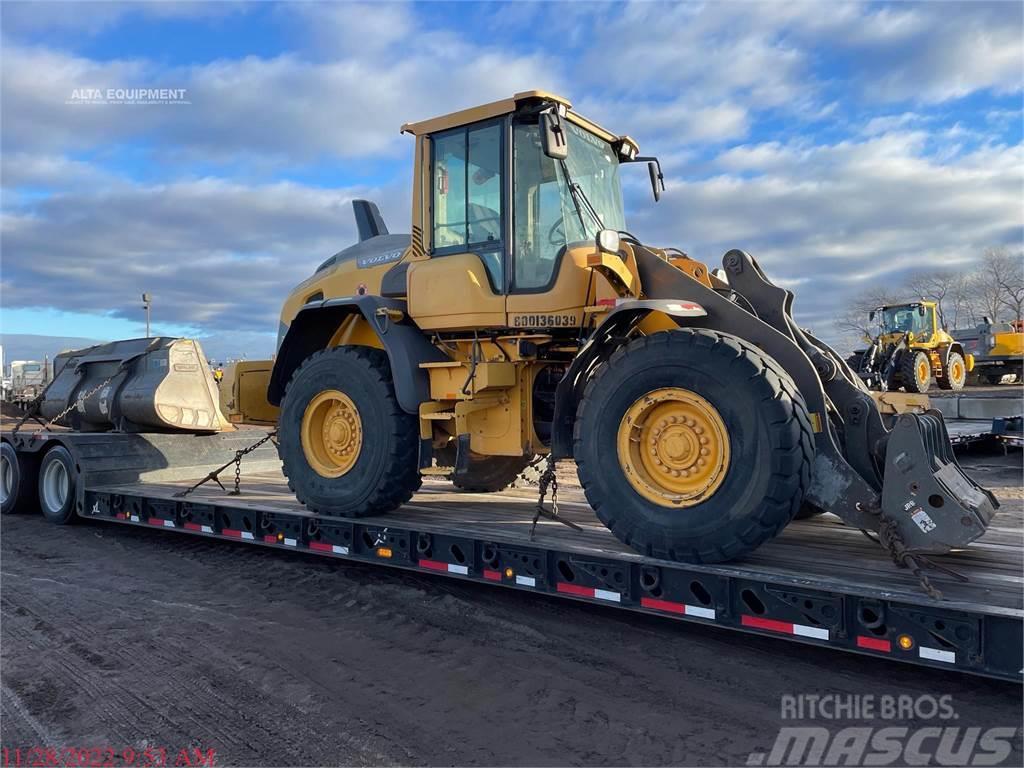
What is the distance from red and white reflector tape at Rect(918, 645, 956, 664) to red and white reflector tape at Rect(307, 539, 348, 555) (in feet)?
12.2

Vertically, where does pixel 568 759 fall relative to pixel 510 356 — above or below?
below

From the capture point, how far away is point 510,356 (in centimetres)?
532

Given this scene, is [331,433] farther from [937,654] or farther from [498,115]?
[937,654]

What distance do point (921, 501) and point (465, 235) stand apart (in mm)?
3375

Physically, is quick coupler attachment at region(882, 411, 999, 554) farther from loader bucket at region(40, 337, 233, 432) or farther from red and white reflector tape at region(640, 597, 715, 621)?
loader bucket at region(40, 337, 233, 432)

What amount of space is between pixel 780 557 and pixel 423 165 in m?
3.68

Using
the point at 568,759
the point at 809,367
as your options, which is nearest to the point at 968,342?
the point at 809,367

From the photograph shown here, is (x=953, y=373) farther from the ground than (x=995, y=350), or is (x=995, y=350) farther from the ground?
(x=995, y=350)

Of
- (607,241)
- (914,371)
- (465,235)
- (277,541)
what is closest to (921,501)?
(607,241)

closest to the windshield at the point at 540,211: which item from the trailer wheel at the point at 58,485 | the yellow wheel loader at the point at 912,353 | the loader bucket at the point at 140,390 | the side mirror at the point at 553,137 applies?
the side mirror at the point at 553,137

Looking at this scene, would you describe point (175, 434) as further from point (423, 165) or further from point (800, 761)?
point (800, 761)

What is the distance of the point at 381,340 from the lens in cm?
554

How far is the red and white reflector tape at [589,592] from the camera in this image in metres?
4.22

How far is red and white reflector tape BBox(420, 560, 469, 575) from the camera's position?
4.94m
